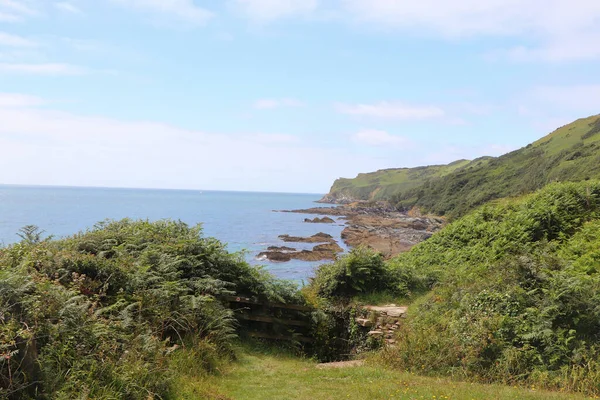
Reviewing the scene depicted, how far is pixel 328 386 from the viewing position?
8.72m

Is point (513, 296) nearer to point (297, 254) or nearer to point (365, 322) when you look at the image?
point (365, 322)

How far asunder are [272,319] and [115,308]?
5.61m

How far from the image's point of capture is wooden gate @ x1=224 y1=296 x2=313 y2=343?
1280 cm

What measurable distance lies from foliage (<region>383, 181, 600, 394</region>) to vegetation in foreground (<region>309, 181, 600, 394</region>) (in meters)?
0.02

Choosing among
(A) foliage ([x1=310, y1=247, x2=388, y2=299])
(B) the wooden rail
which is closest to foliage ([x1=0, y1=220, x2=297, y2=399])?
(B) the wooden rail

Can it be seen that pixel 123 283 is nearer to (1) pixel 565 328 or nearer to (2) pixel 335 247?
(1) pixel 565 328

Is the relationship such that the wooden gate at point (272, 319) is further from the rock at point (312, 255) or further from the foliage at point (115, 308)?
the rock at point (312, 255)

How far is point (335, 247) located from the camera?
5734 cm

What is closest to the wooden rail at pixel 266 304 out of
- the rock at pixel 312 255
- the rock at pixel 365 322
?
the rock at pixel 365 322

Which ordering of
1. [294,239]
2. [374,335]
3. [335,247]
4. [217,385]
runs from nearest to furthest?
[217,385], [374,335], [335,247], [294,239]

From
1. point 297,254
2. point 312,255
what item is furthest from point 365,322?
point 297,254

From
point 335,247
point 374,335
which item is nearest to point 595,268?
point 374,335

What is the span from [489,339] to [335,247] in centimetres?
4774

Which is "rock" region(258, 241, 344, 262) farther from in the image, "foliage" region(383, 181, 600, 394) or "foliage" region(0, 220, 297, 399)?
"foliage" region(0, 220, 297, 399)
